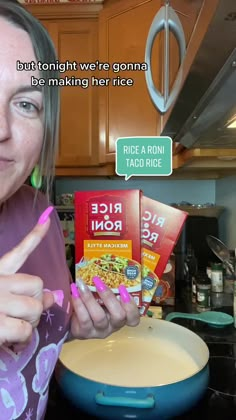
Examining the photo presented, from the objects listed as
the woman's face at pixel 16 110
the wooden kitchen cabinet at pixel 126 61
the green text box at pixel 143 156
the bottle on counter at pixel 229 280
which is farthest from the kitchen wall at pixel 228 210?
the woman's face at pixel 16 110

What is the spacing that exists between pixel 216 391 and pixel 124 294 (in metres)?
0.30

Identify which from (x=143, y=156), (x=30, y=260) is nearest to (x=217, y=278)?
(x=143, y=156)

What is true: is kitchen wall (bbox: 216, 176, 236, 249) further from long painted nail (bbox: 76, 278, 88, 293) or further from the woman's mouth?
the woman's mouth

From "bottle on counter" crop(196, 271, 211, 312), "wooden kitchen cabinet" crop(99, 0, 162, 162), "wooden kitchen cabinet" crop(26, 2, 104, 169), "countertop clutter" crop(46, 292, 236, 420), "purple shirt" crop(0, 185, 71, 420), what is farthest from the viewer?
"wooden kitchen cabinet" crop(26, 2, 104, 169)

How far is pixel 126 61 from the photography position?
138 cm

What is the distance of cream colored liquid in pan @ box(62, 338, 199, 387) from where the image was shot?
58cm

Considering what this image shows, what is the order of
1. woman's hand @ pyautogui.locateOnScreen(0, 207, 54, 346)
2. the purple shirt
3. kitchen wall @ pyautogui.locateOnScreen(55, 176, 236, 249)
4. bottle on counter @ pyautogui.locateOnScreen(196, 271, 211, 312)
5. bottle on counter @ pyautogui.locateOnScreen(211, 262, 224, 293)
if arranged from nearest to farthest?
1. woman's hand @ pyautogui.locateOnScreen(0, 207, 54, 346)
2. the purple shirt
3. bottle on counter @ pyautogui.locateOnScreen(196, 271, 211, 312)
4. bottle on counter @ pyautogui.locateOnScreen(211, 262, 224, 293)
5. kitchen wall @ pyautogui.locateOnScreen(55, 176, 236, 249)

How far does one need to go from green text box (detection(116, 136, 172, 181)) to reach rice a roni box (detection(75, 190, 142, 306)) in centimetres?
12

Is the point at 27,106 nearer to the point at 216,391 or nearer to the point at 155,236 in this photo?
the point at 155,236

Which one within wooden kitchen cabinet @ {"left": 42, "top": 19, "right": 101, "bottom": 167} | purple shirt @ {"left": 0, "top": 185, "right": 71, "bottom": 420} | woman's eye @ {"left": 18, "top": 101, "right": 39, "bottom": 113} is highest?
wooden kitchen cabinet @ {"left": 42, "top": 19, "right": 101, "bottom": 167}

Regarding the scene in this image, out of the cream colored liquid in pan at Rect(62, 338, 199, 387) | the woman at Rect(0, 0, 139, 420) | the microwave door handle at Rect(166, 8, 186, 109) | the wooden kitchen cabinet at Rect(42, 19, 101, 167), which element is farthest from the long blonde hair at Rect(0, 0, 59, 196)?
the wooden kitchen cabinet at Rect(42, 19, 101, 167)

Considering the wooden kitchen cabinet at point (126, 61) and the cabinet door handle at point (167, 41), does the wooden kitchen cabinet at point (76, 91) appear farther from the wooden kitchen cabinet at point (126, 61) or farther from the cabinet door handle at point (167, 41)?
the cabinet door handle at point (167, 41)

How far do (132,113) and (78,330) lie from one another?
1.09 meters

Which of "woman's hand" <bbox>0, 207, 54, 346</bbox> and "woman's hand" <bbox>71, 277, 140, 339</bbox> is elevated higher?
"woman's hand" <bbox>0, 207, 54, 346</bbox>
